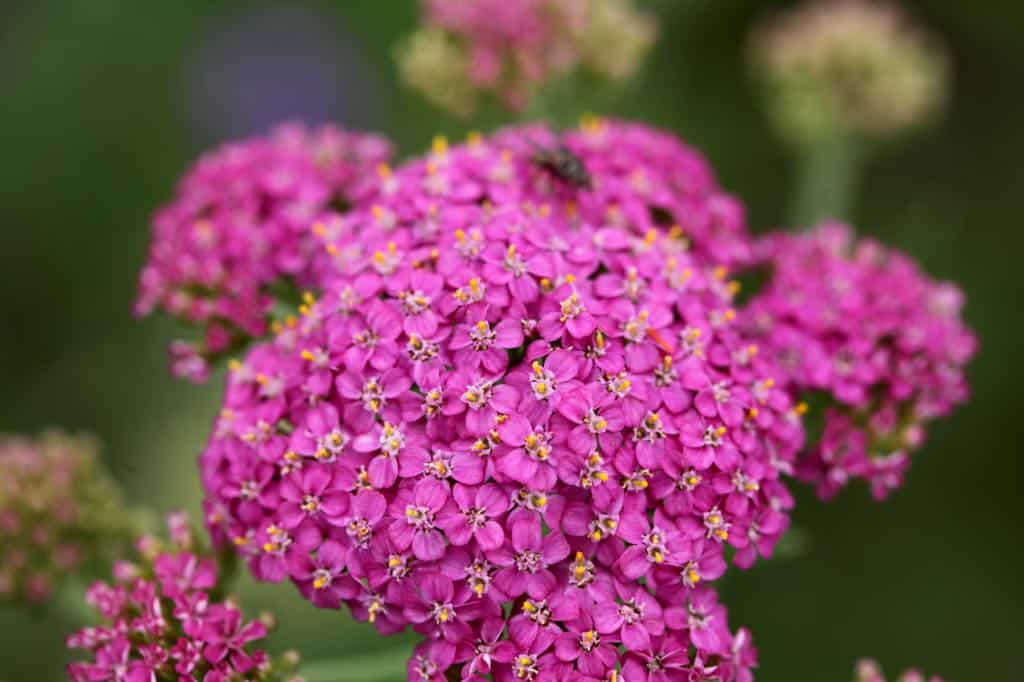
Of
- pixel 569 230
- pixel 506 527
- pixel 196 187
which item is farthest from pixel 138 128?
pixel 506 527

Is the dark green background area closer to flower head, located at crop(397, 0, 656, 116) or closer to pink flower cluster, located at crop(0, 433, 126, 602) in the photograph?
flower head, located at crop(397, 0, 656, 116)

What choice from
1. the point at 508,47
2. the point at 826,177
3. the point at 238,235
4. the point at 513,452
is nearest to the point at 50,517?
the point at 238,235

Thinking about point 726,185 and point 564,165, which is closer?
point 564,165

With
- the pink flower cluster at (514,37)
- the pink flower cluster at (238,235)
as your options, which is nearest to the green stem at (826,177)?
the pink flower cluster at (514,37)

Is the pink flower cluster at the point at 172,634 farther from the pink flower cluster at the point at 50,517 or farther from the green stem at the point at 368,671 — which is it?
the pink flower cluster at the point at 50,517

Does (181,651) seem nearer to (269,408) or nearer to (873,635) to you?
(269,408)

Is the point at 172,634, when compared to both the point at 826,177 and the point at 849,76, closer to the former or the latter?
the point at 826,177
